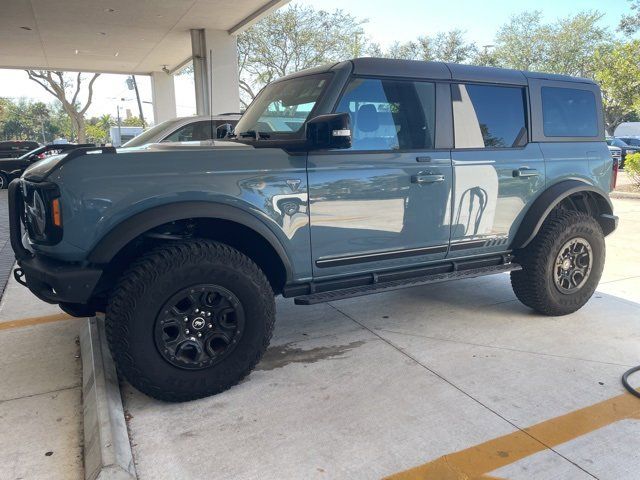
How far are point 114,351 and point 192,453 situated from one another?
705 mm

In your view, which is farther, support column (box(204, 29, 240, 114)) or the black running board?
support column (box(204, 29, 240, 114))

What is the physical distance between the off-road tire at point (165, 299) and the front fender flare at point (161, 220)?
0.17 meters

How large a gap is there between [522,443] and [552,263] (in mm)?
2014

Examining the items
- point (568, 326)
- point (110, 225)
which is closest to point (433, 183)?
point (568, 326)

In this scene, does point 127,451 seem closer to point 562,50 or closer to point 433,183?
point 433,183

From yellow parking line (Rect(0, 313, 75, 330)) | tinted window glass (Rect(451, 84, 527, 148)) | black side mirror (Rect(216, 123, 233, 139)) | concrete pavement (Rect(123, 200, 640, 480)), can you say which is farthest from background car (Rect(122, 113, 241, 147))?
tinted window glass (Rect(451, 84, 527, 148))

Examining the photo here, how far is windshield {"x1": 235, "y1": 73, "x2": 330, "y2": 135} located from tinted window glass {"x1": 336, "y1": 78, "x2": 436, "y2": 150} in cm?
25

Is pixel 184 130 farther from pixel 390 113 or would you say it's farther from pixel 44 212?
pixel 44 212

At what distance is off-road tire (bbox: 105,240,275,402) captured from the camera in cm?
272

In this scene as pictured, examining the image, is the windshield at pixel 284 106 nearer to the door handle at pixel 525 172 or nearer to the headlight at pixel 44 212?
the headlight at pixel 44 212

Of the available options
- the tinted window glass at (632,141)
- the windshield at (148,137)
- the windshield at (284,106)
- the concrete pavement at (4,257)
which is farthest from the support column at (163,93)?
the tinted window glass at (632,141)

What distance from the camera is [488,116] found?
391cm

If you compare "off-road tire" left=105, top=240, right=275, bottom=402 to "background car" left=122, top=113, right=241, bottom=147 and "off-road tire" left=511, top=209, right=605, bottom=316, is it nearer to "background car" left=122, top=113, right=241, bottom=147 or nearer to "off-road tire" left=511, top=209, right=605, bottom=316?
"off-road tire" left=511, top=209, right=605, bottom=316

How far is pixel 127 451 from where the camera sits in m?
2.41
